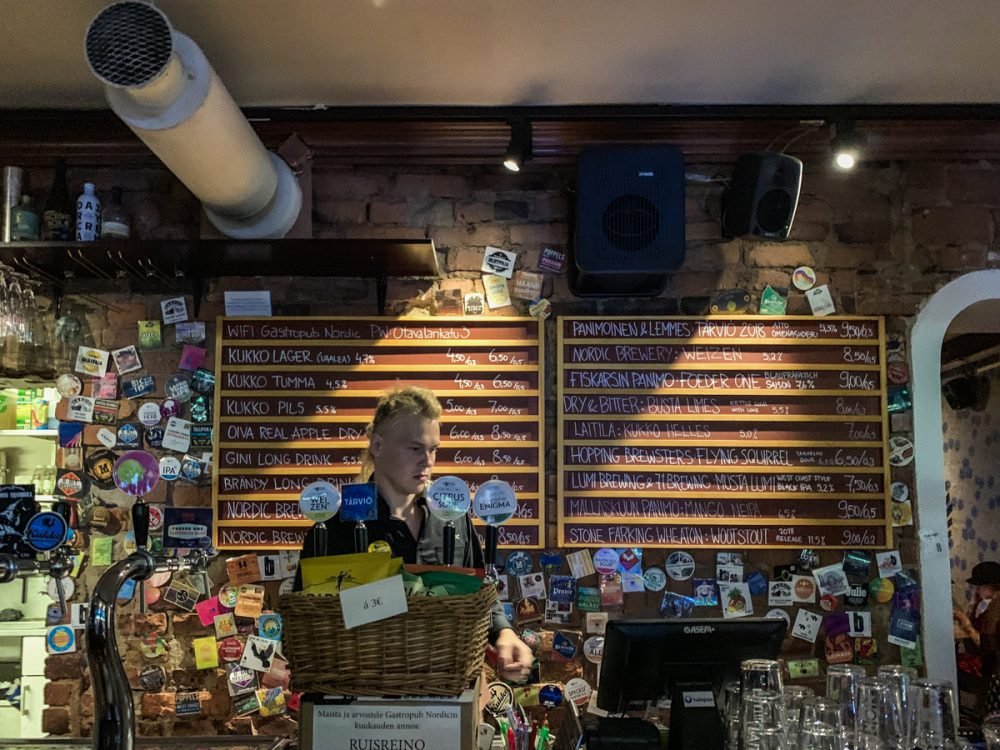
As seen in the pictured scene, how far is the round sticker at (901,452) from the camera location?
10.9ft

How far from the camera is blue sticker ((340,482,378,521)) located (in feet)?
5.72

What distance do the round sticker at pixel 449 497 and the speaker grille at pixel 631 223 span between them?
1.56 metres

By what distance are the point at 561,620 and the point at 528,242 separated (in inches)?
55.2

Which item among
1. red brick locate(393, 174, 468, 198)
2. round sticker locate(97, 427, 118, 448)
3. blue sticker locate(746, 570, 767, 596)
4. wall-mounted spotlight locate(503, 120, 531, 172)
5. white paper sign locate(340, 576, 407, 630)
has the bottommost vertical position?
blue sticker locate(746, 570, 767, 596)

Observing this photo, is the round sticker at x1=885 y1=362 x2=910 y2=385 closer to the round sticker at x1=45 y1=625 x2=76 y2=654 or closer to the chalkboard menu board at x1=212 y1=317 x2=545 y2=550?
the chalkboard menu board at x1=212 y1=317 x2=545 y2=550

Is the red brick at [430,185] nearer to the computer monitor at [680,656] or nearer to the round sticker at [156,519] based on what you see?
the round sticker at [156,519]

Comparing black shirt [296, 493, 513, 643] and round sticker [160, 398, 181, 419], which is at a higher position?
round sticker [160, 398, 181, 419]

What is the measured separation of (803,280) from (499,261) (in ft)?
3.78

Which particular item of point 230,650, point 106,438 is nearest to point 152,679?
point 230,650

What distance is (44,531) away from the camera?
1903 millimetres

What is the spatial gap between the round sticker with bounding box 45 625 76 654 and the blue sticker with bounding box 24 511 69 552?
153 centimetres

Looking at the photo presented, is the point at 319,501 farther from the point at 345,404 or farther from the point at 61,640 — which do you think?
the point at 61,640

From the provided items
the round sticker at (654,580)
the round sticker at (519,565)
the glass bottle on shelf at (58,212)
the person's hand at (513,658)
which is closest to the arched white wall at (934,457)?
the round sticker at (654,580)

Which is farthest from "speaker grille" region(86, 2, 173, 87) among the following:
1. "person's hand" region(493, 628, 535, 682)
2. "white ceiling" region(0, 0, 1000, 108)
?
"person's hand" region(493, 628, 535, 682)
